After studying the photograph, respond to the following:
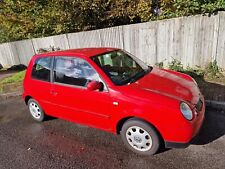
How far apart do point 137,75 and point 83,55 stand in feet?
3.47

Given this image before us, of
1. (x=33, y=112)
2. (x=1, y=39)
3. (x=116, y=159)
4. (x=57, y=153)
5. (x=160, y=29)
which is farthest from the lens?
(x=1, y=39)

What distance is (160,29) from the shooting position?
7738 millimetres

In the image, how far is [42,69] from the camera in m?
4.89

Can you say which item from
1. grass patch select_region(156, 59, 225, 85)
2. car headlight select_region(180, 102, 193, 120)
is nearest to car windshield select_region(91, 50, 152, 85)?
car headlight select_region(180, 102, 193, 120)

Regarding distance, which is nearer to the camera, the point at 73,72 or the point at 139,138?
the point at 139,138

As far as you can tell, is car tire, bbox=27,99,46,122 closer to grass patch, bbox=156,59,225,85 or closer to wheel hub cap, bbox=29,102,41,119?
wheel hub cap, bbox=29,102,41,119

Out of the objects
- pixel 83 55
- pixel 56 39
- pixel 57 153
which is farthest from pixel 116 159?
pixel 56 39

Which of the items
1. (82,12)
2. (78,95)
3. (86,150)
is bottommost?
(86,150)

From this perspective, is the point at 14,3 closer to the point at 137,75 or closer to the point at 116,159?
the point at 137,75

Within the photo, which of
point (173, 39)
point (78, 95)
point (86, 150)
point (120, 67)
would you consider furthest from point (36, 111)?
point (173, 39)

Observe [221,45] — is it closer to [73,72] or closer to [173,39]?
[173,39]

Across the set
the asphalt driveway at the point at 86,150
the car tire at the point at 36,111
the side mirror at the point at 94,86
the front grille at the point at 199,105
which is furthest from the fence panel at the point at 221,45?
the car tire at the point at 36,111

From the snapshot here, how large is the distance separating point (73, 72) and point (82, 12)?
7.45 m

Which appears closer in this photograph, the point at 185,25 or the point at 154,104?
the point at 154,104
